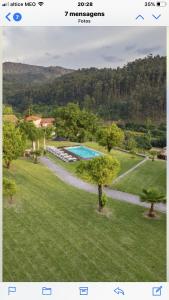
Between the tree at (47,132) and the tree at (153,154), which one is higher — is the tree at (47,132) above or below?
above

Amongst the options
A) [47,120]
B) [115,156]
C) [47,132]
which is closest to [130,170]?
[115,156]

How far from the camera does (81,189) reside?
1140 cm

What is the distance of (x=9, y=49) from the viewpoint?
20.5 feet

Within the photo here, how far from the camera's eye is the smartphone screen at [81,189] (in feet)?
17.2

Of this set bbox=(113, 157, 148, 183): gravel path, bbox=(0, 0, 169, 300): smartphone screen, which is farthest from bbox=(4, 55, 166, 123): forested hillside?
bbox=(0, 0, 169, 300): smartphone screen

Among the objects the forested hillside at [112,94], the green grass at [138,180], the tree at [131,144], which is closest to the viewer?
the green grass at [138,180]
